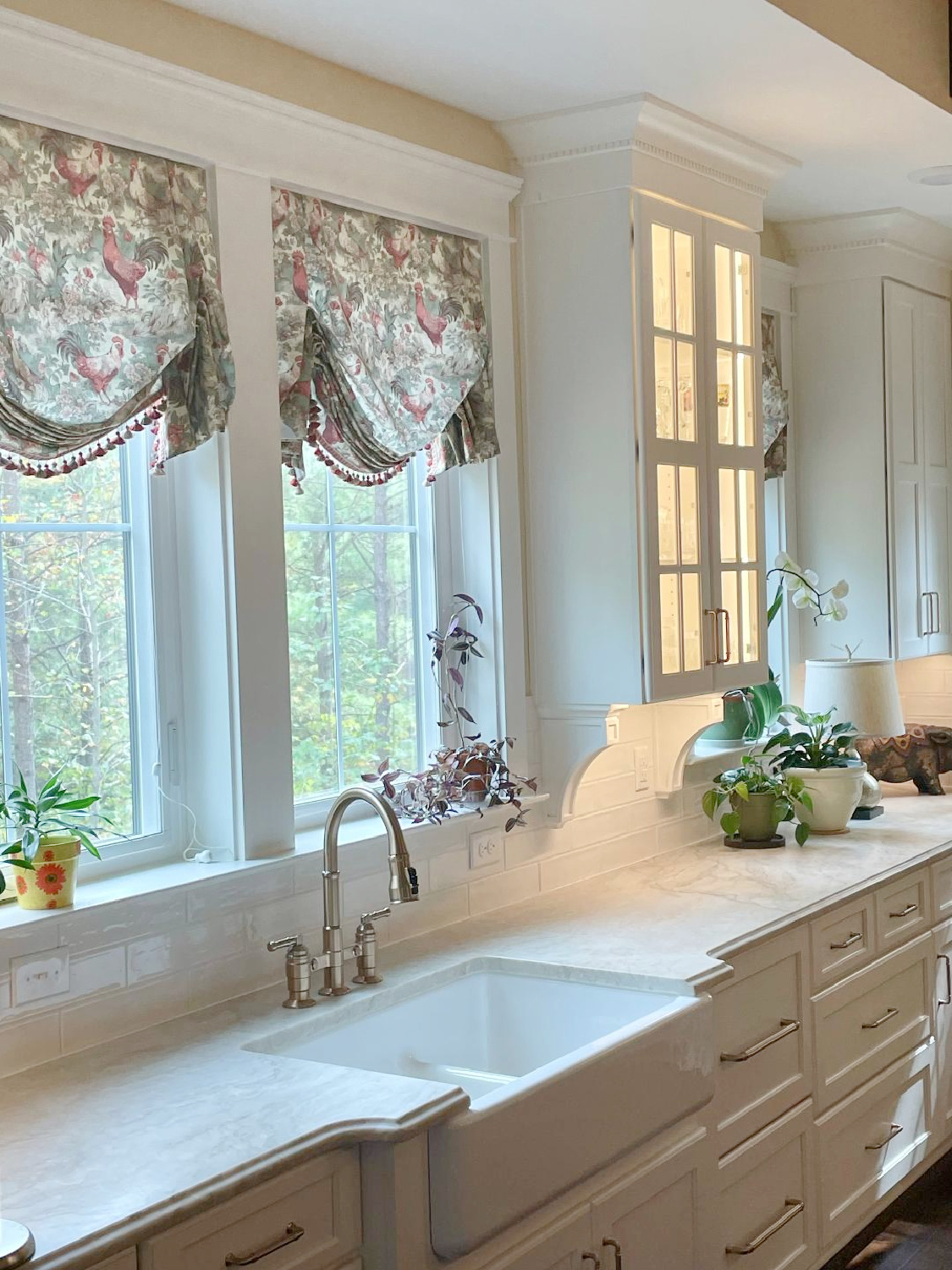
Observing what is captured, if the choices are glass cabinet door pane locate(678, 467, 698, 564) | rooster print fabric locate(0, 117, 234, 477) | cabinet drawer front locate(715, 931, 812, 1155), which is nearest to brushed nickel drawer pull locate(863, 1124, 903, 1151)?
cabinet drawer front locate(715, 931, 812, 1155)

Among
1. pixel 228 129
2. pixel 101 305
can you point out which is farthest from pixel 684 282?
pixel 101 305

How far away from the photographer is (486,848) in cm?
320

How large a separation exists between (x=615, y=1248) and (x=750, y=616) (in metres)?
1.74

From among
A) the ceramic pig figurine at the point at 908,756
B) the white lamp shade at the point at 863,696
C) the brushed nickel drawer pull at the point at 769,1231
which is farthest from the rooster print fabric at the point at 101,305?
the ceramic pig figurine at the point at 908,756

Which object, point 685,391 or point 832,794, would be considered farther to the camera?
point 832,794

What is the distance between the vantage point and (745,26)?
274 cm

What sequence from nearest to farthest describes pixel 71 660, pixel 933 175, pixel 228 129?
1. pixel 71 660
2. pixel 228 129
3. pixel 933 175

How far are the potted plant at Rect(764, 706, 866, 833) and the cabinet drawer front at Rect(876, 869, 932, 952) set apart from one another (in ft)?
1.10

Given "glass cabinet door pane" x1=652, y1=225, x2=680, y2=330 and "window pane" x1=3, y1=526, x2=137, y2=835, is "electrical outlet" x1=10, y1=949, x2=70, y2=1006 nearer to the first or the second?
"window pane" x1=3, y1=526, x2=137, y2=835

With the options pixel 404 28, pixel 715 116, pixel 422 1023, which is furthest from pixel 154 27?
pixel 422 1023

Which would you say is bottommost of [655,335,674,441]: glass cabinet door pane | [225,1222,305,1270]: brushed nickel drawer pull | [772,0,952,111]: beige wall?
[225,1222,305,1270]: brushed nickel drawer pull

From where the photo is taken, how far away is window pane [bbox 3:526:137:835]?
7.95 feet

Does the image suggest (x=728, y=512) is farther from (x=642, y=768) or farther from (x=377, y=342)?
(x=377, y=342)

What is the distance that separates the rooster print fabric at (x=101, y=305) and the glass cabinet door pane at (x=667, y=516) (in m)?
1.13
